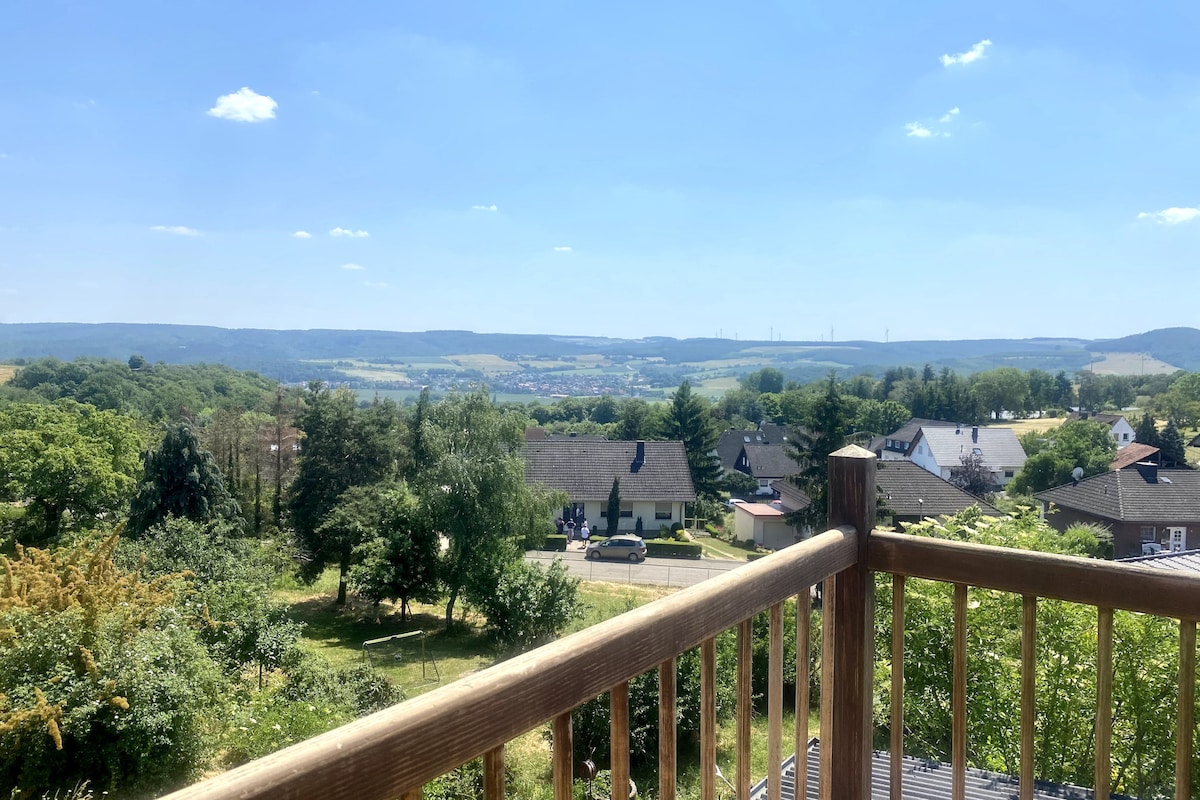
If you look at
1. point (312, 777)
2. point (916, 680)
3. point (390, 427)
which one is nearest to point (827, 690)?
point (312, 777)

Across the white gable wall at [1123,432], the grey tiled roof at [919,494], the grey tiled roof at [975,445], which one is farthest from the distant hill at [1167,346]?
the grey tiled roof at [919,494]

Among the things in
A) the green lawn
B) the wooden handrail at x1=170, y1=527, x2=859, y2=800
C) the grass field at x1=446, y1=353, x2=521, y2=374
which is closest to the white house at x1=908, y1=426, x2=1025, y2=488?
the green lawn

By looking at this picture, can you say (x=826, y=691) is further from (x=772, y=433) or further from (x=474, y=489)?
(x=772, y=433)

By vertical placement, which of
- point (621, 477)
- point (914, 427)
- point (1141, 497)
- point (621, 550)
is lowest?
point (621, 550)

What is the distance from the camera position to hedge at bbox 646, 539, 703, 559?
29.6 metres

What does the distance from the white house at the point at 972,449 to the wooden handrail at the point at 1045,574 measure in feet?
151

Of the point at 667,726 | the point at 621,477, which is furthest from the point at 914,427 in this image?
the point at 667,726

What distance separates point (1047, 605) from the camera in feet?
26.4

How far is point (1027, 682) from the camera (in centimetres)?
173

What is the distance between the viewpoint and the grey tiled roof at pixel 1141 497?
27000 mm

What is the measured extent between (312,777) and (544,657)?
346mm

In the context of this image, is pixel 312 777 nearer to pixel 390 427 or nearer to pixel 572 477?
pixel 390 427

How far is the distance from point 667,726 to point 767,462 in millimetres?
50411

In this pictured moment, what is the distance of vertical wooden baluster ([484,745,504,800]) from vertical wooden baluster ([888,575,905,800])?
118cm
